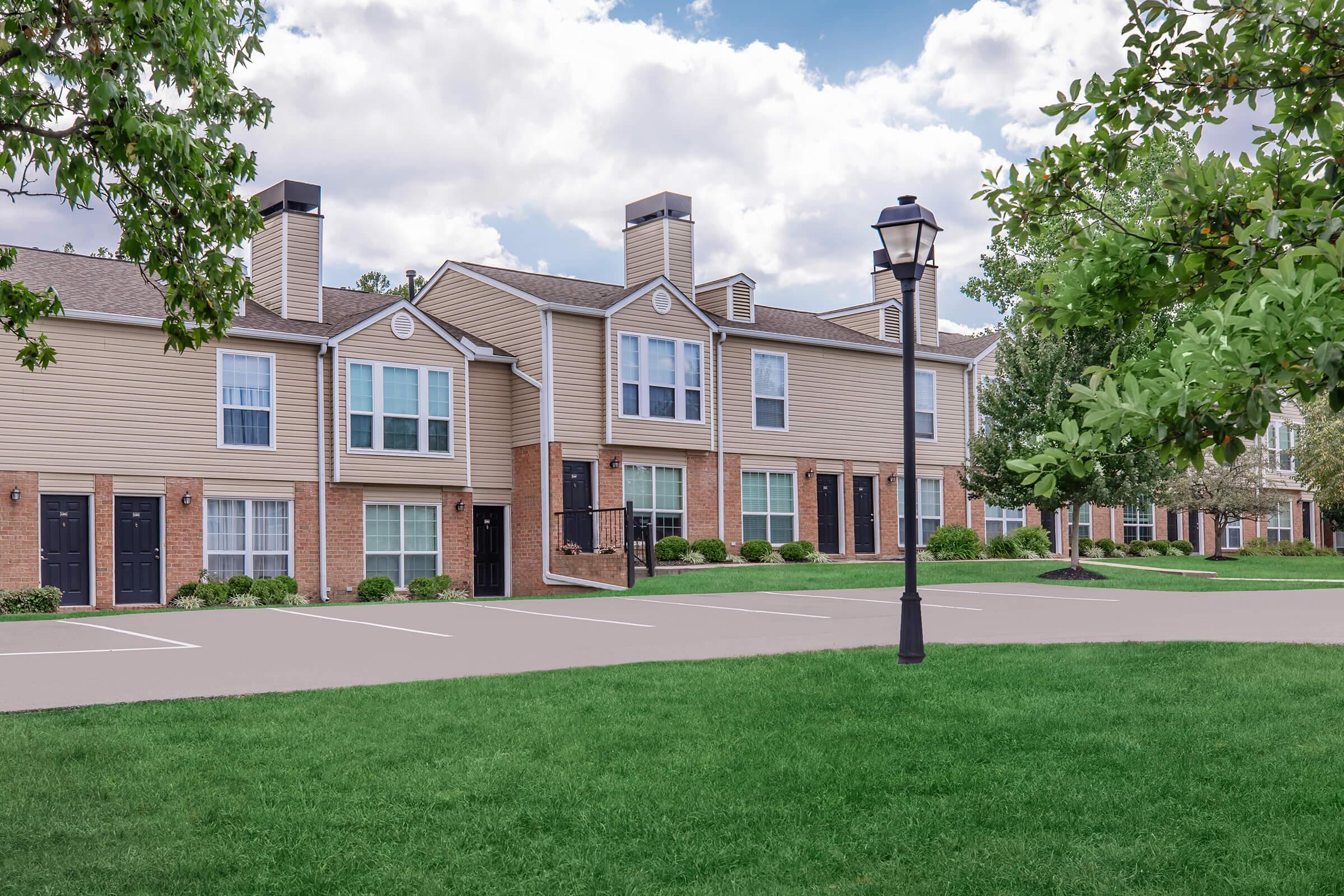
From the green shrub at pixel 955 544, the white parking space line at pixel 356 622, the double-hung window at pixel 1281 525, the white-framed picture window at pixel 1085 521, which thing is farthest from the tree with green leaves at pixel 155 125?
the double-hung window at pixel 1281 525

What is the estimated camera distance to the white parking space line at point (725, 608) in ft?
52.9

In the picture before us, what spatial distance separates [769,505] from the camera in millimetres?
30219

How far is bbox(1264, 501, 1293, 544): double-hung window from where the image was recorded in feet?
156

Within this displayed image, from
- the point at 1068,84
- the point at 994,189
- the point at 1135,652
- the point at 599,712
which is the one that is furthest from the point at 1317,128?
the point at 1135,652

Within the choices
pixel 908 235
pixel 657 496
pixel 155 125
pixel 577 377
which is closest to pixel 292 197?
pixel 577 377

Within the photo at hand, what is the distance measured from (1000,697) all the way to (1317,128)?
5.09m

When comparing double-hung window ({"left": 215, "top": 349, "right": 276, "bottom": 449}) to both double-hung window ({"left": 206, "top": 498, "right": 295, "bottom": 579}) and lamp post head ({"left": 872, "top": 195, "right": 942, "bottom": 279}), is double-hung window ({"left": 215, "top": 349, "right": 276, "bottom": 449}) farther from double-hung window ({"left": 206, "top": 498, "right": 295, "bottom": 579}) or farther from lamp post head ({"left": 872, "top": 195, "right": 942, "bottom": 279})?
lamp post head ({"left": 872, "top": 195, "right": 942, "bottom": 279})

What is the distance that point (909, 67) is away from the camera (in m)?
16.0

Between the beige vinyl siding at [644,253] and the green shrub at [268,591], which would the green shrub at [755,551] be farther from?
the green shrub at [268,591]

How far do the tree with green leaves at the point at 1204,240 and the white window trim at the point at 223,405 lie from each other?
21035 mm

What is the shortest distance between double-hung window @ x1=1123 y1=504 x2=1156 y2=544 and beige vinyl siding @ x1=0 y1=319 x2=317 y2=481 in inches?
1089

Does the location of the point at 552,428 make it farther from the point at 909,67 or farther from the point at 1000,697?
the point at 1000,697

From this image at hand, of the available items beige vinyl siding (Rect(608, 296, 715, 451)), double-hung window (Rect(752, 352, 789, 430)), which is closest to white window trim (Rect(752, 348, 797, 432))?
double-hung window (Rect(752, 352, 789, 430))

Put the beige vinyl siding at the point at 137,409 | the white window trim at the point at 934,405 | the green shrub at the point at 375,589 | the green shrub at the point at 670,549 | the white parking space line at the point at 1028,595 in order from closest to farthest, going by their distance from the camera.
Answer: the white parking space line at the point at 1028,595, the beige vinyl siding at the point at 137,409, the green shrub at the point at 375,589, the green shrub at the point at 670,549, the white window trim at the point at 934,405
